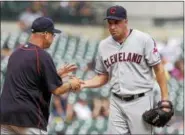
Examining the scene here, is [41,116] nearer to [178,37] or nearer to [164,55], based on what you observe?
[164,55]

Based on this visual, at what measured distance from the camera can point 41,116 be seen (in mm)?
4031

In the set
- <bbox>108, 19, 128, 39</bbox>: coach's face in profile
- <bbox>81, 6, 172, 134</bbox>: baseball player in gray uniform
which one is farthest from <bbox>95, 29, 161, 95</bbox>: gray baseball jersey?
<bbox>108, 19, 128, 39</bbox>: coach's face in profile

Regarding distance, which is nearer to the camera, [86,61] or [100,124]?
[100,124]

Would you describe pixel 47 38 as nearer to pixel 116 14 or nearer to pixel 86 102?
pixel 116 14

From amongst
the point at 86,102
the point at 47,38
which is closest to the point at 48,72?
the point at 47,38

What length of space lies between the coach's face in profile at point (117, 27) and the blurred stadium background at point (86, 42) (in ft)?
4.48

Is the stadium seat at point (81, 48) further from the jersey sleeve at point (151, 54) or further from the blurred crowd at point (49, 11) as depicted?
the jersey sleeve at point (151, 54)

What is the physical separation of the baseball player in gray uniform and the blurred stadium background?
3.77 ft

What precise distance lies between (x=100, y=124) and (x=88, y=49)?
1315 mm

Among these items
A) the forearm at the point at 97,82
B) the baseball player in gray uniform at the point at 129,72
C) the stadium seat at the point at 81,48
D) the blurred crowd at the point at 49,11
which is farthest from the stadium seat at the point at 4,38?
the baseball player in gray uniform at the point at 129,72

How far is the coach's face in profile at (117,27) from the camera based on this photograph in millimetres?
4602

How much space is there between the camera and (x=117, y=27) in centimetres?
461

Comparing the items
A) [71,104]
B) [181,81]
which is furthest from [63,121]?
[181,81]

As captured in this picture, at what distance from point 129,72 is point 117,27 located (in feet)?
1.39
